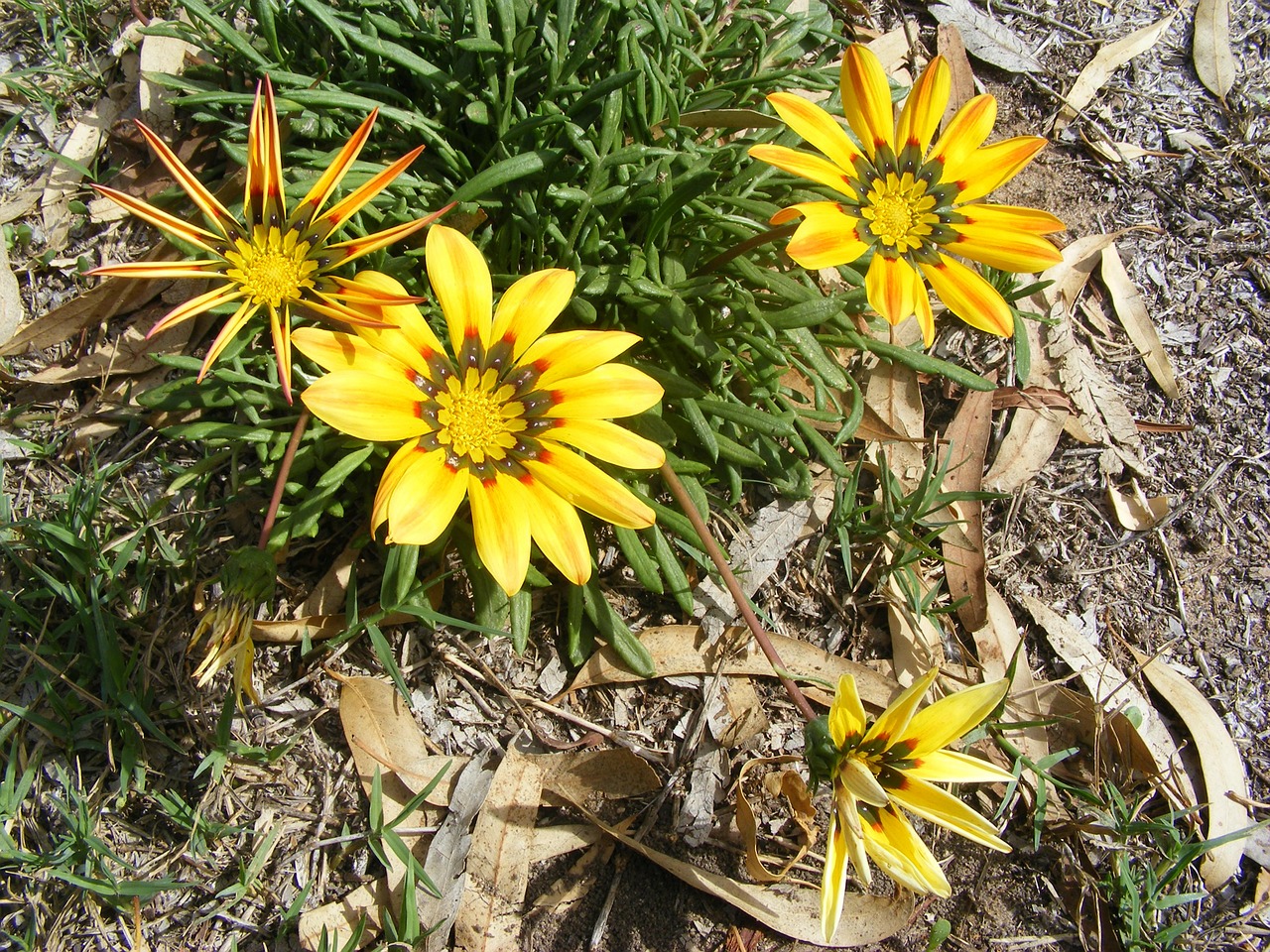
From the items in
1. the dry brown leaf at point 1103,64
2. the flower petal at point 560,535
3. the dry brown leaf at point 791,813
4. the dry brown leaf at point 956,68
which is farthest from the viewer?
the dry brown leaf at point 1103,64

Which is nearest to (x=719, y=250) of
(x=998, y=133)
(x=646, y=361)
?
(x=646, y=361)

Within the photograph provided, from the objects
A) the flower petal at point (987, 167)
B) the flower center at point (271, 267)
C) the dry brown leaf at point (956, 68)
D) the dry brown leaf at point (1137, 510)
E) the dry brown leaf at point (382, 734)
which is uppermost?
the dry brown leaf at point (956, 68)

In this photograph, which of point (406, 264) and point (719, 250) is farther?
point (719, 250)

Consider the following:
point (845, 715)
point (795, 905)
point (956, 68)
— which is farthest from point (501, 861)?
point (956, 68)

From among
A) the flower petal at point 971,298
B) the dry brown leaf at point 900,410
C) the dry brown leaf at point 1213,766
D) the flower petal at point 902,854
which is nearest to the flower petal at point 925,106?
the flower petal at point 971,298

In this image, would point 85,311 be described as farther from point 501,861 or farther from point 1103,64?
point 1103,64

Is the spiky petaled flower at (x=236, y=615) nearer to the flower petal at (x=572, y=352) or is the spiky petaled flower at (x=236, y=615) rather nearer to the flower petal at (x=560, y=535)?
the flower petal at (x=560, y=535)

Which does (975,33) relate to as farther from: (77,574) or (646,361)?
(77,574)
